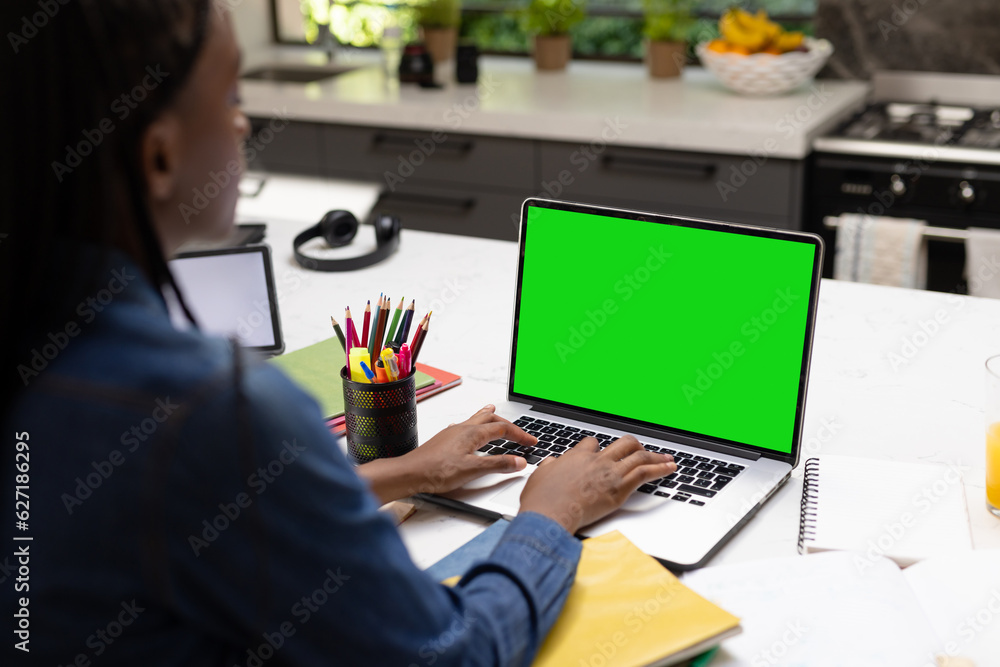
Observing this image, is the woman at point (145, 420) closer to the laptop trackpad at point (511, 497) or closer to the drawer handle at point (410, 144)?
the laptop trackpad at point (511, 497)

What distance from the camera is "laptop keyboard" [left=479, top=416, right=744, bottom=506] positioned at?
1.10 m

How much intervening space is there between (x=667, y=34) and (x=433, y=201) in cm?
94

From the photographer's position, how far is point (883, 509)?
3.47 ft

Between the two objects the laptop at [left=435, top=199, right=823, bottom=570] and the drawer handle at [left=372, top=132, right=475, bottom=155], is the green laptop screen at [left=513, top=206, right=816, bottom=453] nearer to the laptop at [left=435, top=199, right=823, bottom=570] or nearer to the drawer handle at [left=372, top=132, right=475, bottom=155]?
the laptop at [left=435, top=199, right=823, bottom=570]

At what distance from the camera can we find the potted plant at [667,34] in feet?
11.0

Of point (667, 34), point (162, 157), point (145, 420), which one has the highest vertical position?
point (162, 157)

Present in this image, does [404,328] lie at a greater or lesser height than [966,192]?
greater

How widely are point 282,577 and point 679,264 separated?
687mm

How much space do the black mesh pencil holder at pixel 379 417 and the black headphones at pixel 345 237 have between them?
707mm

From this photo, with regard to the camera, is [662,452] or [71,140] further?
[662,452]

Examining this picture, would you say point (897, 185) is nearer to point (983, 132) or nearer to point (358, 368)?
point (983, 132)

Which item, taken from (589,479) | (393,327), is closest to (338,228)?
(393,327)

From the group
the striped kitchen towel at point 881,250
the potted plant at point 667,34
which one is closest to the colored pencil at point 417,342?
the striped kitchen towel at point 881,250

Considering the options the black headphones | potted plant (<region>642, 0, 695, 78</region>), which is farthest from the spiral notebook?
potted plant (<region>642, 0, 695, 78</region>)
